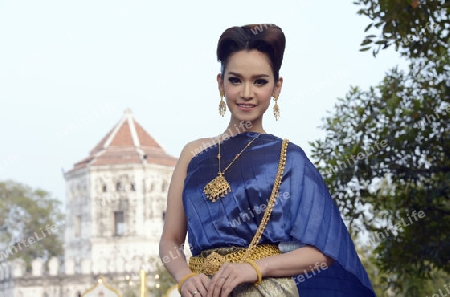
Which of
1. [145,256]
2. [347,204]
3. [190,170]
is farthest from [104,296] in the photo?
[190,170]

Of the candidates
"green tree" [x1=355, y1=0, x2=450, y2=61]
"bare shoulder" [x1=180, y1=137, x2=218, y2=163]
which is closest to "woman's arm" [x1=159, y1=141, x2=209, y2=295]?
"bare shoulder" [x1=180, y1=137, x2=218, y2=163]

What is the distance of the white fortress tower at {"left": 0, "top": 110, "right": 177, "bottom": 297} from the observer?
84750 millimetres

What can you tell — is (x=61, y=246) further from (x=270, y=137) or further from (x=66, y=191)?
(x=270, y=137)

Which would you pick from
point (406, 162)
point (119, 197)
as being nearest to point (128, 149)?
point (119, 197)

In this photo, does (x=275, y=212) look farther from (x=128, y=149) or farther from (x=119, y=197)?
(x=119, y=197)

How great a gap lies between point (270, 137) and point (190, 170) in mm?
357

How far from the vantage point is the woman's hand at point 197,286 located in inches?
153

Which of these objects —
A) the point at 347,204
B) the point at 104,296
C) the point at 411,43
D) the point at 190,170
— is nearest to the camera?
the point at 190,170

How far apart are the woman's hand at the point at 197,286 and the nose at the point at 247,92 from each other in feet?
2.51

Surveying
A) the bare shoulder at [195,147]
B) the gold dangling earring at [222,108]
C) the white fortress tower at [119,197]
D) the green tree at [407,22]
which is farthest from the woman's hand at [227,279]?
the white fortress tower at [119,197]

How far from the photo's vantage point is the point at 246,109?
4277 mm

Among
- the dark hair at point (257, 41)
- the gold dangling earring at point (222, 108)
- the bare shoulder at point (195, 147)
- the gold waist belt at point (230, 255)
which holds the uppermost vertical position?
the dark hair at point (257, 41)

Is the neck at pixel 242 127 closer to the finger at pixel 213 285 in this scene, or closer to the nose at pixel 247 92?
the nose at pixel 247 92

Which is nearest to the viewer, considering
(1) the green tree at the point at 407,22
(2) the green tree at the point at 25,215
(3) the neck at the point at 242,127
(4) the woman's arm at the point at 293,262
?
(4) the woman's arm at the point at 293,262
